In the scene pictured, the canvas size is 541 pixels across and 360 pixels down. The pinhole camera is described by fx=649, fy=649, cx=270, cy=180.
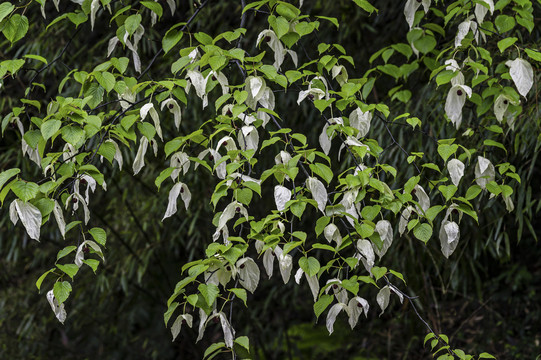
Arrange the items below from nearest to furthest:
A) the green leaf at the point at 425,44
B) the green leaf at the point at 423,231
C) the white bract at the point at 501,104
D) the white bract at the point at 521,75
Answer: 1. the green leaf at the point at 423,231
2. the white bract at the point at 521,75
3. the white bract at the point at 501,104
4. the green leaf at the point at 425,44

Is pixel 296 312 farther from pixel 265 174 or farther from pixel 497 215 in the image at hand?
pixel 265 174

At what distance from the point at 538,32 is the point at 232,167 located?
168 cm

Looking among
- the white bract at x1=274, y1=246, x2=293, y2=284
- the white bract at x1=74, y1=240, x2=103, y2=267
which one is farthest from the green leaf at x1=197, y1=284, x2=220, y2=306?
the white bract at x1=74, y1=240, x2=103, y2=267

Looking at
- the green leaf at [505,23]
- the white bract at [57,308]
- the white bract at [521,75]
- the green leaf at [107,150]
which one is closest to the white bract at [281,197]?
the green leaf at [107,150]

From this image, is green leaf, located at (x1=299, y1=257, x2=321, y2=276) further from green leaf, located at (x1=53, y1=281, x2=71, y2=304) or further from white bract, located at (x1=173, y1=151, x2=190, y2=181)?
green leaf, located at (x1=53, y1=281, x2=71, y2=304)

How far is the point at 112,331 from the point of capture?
3717mm

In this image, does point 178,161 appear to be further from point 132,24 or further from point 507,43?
point 507,43

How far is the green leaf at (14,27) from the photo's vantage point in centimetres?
149

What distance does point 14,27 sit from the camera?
1.50 m

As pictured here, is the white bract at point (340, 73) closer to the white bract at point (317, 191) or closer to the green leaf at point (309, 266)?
the white bract at point (317, 191)

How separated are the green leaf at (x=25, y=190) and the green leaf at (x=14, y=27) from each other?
412mm

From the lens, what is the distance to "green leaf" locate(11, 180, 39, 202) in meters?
1.25

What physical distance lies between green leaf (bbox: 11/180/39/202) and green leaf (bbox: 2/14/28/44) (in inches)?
16.2

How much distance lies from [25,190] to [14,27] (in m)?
0.45
